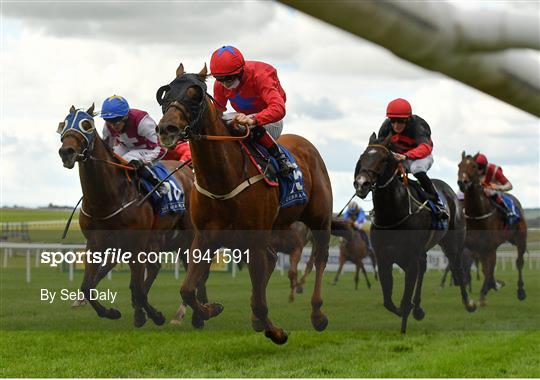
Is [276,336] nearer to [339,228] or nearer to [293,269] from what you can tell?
[339,228]

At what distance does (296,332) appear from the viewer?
9367 mm

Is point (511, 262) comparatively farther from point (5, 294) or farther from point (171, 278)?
point (5, 294)

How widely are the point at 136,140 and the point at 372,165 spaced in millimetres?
2036

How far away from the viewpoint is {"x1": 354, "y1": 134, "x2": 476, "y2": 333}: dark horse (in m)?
8.32

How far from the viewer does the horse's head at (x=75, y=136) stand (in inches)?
296

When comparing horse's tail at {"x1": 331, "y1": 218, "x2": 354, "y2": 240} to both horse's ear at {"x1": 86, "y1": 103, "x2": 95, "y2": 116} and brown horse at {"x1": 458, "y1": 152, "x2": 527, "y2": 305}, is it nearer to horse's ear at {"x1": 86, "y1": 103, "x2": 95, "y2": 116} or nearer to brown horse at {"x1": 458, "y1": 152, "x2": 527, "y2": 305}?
horse's ear at {"x1": 86, "y1": 103, "x2": 95, "y2": 116}

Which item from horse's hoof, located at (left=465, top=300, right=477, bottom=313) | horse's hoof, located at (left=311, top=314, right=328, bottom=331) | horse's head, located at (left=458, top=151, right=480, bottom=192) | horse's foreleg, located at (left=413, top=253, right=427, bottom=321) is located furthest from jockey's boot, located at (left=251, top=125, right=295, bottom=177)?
horse's head, located at (left=458, top=151, right=480, bottom=192)

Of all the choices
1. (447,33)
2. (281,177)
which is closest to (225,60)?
(281,177)

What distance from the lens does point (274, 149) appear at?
645 cm

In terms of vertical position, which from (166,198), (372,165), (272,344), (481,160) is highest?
(481,160)

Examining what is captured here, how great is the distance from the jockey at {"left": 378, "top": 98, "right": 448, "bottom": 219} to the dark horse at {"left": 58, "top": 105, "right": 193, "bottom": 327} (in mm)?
2225

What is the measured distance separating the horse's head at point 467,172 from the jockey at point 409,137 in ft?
12.9

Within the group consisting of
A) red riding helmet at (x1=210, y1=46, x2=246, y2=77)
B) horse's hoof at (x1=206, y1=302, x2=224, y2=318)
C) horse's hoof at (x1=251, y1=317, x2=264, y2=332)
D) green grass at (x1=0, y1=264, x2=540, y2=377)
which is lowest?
green grass at (x1=0, y1=264, x2=540, y2=377)

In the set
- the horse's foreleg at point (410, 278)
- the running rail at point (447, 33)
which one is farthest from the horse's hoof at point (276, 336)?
the running rail at point (447, 33)
